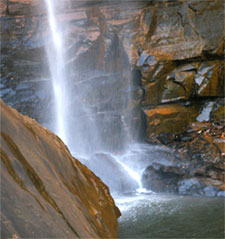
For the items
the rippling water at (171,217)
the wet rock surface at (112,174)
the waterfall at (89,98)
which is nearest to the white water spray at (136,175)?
the wet rock surface at (112,174)

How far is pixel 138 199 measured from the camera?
6.18m

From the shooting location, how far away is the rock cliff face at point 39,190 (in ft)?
5.46

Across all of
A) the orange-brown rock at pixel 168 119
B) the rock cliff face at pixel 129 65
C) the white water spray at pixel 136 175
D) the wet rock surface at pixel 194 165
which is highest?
the rock cliff face at pixel 129 65

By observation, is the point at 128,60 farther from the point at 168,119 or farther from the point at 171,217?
the point at 171,217

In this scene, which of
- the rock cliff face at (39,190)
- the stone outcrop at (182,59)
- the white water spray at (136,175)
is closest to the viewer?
the rock cliff face at (39,190)

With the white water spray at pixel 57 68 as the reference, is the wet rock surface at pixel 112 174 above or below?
below

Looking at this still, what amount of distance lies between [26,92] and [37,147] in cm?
847

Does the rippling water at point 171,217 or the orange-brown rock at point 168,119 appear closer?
the rippling water at point 171,217

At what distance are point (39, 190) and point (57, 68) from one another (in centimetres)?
909

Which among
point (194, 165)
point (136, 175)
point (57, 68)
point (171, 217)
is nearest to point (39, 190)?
point (171, 217)

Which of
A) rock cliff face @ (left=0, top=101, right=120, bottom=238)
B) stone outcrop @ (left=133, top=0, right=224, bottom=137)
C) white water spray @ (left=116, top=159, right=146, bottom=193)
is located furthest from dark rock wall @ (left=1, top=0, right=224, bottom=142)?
rock cliff face @ (left=0, top=101, right=120, bottom=238)

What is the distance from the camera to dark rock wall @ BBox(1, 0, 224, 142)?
32.0 ft

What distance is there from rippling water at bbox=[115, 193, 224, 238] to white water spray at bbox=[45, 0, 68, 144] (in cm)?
524

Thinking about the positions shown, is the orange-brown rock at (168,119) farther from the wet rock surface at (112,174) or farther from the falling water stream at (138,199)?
the wet rock surface at (112,174)
